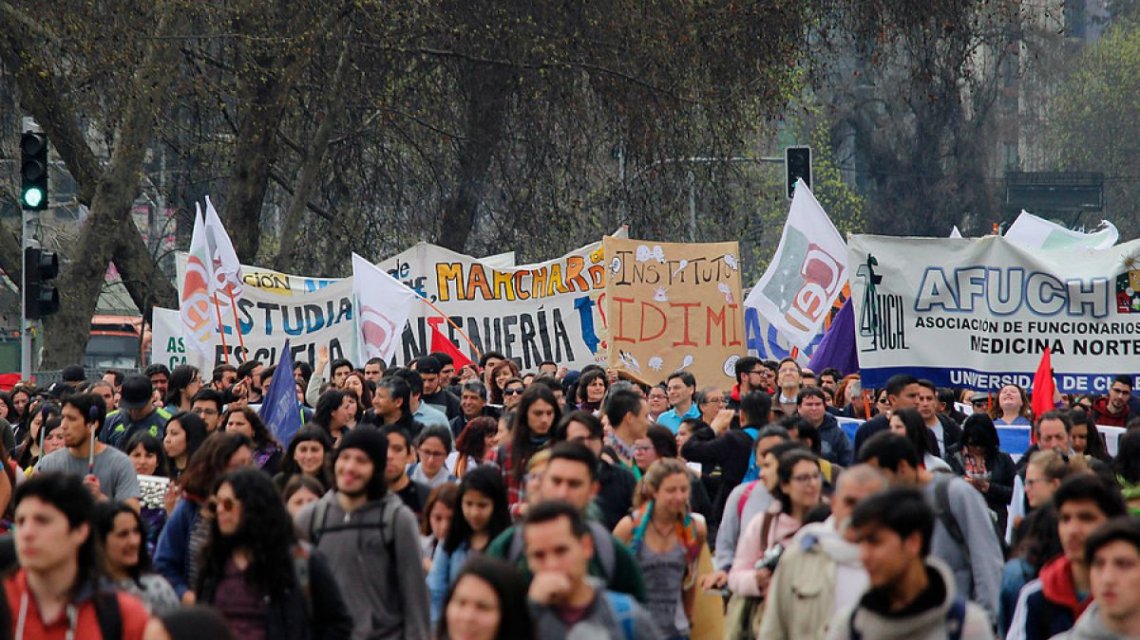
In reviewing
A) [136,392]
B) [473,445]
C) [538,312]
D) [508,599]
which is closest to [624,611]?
[508,599]

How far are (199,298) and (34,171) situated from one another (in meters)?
2.10

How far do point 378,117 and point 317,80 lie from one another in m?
1.55

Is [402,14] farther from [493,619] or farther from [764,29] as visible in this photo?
[493,619]

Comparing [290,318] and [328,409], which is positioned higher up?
[290,318]

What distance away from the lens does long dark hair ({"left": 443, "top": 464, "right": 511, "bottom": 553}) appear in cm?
714

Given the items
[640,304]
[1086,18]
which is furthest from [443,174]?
[1086,18]

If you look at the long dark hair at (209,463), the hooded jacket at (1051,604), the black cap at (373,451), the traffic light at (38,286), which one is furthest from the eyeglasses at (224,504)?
the traffic light at (38,286)

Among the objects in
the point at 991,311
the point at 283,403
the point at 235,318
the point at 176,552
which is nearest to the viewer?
the point at 176,552

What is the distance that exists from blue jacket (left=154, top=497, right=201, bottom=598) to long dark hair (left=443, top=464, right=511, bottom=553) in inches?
37.2

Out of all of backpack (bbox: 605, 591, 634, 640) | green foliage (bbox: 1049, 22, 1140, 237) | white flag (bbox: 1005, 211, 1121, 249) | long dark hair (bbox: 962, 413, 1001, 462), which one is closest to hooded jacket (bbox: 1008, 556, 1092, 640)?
backpack (bbox: 605, 591, 634, 640)

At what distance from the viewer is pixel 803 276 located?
17094 mm

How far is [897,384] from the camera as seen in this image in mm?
11789

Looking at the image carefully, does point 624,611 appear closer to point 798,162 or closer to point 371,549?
point 371,549

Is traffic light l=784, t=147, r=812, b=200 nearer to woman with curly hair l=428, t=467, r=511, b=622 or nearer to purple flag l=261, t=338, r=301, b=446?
purple flag l=261, t=338, r=301, b=446
